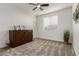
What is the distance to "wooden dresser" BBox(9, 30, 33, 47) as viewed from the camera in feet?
12.8

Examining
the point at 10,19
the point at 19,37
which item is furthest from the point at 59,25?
the point at 10,19

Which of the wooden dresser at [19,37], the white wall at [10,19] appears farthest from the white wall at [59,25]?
the wooden dresser at [19,37]

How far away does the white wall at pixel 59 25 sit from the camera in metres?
3.67

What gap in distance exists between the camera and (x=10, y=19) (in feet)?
12.7

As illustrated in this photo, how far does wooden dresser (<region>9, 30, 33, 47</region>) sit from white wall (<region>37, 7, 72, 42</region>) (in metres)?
0.57

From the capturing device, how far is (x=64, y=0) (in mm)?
938

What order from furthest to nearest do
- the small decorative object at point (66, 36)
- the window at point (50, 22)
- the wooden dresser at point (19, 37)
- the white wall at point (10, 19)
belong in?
the small decorative object at point (66, 36) < the wooden dresser at point (19, 37) < the window at point (50, 22) < the white wall at point (10, 19)

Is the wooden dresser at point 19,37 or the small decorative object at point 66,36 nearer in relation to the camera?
the wooden dresser at point 19,37

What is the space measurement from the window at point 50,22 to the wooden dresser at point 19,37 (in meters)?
0.85

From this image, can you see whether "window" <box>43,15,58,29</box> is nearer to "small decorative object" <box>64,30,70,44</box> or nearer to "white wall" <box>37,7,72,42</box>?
"white wall" <box>37,7,72,42</box>

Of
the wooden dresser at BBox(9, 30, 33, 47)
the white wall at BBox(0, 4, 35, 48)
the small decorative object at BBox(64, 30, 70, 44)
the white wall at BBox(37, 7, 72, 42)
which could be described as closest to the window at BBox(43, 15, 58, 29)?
the white wall at BBox(37, 7, 72, 42)

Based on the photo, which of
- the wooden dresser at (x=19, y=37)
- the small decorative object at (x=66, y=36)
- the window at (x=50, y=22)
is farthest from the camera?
the small decorative object at (x=66, y=36)

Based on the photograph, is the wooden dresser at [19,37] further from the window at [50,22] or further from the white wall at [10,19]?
the window at [50,22]

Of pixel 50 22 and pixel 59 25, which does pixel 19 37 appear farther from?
pixel 59 25
